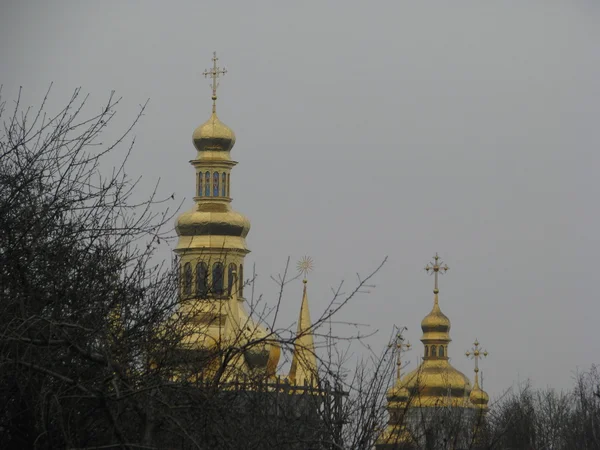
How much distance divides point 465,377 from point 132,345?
71.6 metres

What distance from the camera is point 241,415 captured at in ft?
44.3

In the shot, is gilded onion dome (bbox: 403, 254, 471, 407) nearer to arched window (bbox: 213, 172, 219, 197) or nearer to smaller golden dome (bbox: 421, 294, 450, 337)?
smaller golden dome (bbox: 421, 294, 450, 337)

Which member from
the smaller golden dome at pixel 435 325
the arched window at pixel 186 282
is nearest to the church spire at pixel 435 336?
the smaller golden dome at pixel 435 325

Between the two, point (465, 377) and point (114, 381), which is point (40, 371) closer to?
point (114, 381)

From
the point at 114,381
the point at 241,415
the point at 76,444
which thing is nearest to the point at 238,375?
the point at 241,415

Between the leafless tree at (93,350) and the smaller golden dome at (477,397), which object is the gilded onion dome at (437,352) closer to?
the smaller golden dome at (477,397)

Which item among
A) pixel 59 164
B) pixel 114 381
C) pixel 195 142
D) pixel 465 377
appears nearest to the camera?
pixel 114 381

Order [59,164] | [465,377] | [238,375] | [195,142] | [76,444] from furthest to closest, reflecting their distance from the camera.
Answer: [465,377], [195,142], [59,164], [238,375], [76,444]

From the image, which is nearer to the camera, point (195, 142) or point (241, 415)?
point (241, 415)

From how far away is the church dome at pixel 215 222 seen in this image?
62.1m

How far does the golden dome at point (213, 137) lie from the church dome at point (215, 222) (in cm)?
217

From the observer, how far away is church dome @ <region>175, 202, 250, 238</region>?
62.1 m

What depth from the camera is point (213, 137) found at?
63438 millimetres

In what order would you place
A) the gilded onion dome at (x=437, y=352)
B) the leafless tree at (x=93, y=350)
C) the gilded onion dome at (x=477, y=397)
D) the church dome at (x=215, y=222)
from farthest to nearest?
the gilded onion dome at (x=437, y=352) → the gilded onion dome at (x=477, y=397) → the church dome at (x=215, y=222) → the leafless tree at (x=93, y=350)
